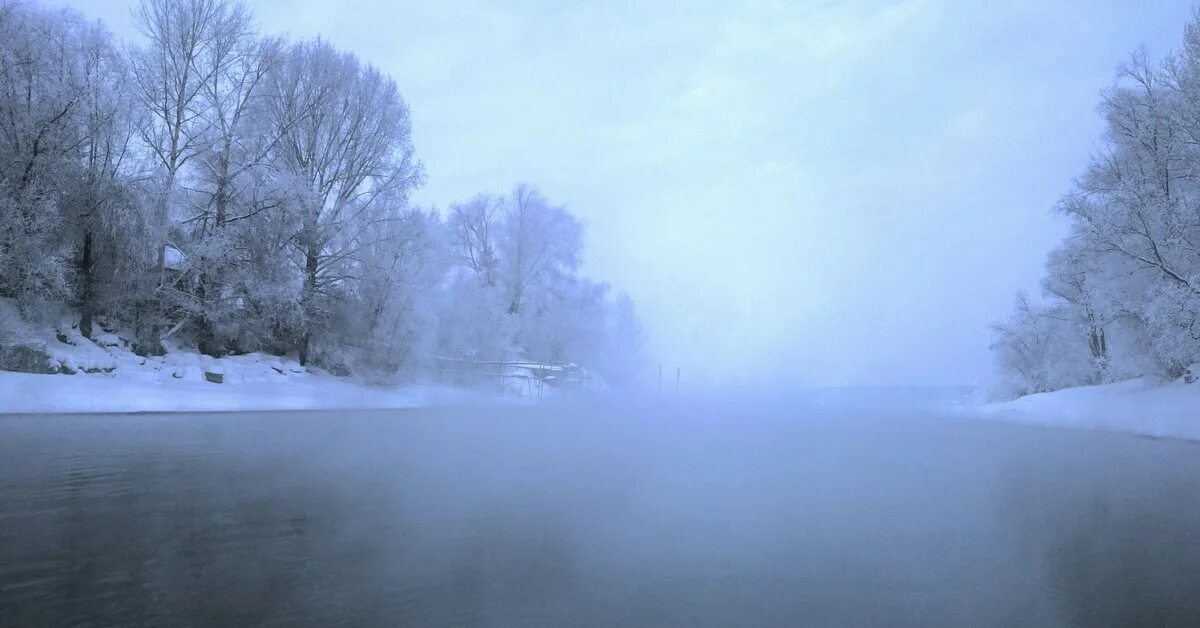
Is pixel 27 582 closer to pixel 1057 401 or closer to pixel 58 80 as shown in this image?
pixel 58 80

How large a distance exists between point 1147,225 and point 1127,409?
839 centimetres

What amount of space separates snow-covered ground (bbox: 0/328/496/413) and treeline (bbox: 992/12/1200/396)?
2828 centimetres

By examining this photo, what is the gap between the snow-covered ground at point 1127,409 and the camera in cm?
2264

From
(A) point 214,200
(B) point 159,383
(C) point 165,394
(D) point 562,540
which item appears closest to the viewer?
(D) point 562,540

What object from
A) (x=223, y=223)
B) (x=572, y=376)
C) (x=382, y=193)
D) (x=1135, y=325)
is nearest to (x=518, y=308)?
(x=572, y=376)

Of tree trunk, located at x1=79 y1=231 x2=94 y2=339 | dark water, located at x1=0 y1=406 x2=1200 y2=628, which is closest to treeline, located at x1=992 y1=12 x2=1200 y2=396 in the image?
dark water, located at x1=0 y1=406 x2=1200 y2=628

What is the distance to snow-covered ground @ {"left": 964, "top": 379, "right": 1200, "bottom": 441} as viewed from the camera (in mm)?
22641

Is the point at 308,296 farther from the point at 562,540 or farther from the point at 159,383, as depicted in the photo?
the point at 562,540

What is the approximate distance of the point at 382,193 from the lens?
3167cm

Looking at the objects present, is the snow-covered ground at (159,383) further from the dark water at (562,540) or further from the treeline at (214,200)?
the dark water at (562,540)

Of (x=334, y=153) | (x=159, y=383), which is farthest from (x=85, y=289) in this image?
(x=334, y=153)

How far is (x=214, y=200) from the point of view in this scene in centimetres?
2584

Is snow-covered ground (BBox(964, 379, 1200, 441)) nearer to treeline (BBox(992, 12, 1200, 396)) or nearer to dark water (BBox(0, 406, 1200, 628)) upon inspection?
treeline (BBox(992, 12, 1200, 396))

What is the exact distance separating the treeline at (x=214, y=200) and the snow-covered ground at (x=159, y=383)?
987mm
